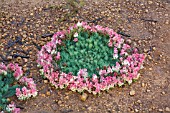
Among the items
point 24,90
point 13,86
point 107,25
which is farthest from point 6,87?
point 107,25

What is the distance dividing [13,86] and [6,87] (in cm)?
10

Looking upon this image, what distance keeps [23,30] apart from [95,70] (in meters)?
1.55

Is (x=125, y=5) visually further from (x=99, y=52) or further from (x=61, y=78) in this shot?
(x=61, y=78)

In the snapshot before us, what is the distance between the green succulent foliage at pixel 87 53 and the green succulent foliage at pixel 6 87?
672 millimetres

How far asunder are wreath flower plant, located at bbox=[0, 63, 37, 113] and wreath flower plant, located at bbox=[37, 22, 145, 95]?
0.30 meters

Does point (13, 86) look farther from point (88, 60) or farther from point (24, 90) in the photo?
point (88, 60)

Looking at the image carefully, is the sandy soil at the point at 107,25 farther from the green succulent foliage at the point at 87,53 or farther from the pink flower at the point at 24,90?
the green succulent foliage at the point at 87,53

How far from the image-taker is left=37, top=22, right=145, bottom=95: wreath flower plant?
4727 millimetres

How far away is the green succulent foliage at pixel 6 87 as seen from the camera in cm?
453

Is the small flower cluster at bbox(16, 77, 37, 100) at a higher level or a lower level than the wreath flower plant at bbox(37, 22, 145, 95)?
lower

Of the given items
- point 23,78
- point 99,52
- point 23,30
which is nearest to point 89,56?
point 99,52

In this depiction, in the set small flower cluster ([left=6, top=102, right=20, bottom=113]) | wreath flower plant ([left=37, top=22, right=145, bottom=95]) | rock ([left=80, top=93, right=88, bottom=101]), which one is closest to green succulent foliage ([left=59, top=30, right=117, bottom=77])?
wreath flower plant ([left=37, top=22, right=145, bottom=95])

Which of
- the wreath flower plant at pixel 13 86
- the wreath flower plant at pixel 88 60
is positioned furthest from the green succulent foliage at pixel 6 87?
the wreath flower plant at pixel 88 60

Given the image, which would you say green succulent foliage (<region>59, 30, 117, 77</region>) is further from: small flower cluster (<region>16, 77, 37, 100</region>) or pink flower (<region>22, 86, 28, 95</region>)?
pink flower (<region>22, 86, 28, 95</region>)
